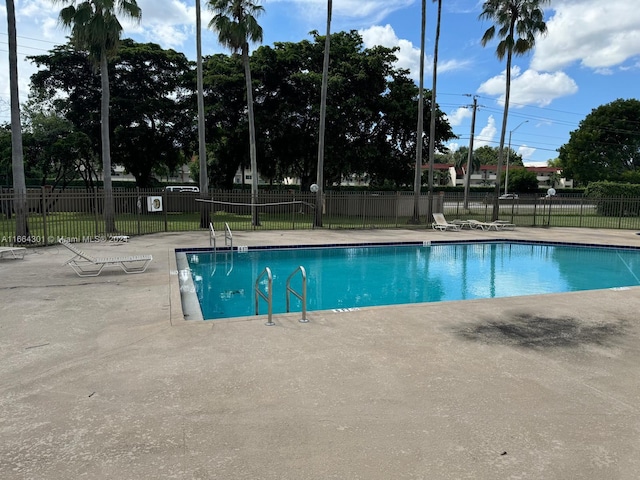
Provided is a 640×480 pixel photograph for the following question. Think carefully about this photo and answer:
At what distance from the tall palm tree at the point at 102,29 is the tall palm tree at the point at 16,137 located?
2647 mm

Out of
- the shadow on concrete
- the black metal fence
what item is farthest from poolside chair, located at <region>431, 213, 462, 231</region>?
the shadow on concrete

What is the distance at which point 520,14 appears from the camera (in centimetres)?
2314

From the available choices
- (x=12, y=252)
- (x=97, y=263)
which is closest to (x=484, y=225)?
(x=97, y=263)

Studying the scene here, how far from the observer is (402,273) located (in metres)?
12.4

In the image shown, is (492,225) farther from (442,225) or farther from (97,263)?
(97,263)

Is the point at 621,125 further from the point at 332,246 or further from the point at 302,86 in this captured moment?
the point at 332,246

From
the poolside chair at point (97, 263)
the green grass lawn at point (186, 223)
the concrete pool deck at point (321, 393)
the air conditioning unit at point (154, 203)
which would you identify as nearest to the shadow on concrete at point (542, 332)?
the concrete pool deck at point (321, 393)

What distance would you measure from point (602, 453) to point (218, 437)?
275 cm

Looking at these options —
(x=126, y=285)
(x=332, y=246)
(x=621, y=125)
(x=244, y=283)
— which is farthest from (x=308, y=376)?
(x=621, y=125)

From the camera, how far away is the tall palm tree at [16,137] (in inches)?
522

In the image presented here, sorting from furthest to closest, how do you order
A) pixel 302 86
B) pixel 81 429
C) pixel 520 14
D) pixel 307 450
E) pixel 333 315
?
pixel 302 86 → pixel 520 14 → pixel 333 315 → pixel 81 429 → pixel 307 450

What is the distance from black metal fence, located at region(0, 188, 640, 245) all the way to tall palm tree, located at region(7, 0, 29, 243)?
47.9 inches

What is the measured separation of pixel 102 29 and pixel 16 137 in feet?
16.8

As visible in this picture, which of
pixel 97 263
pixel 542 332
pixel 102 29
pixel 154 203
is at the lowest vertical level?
pixel 542 332
